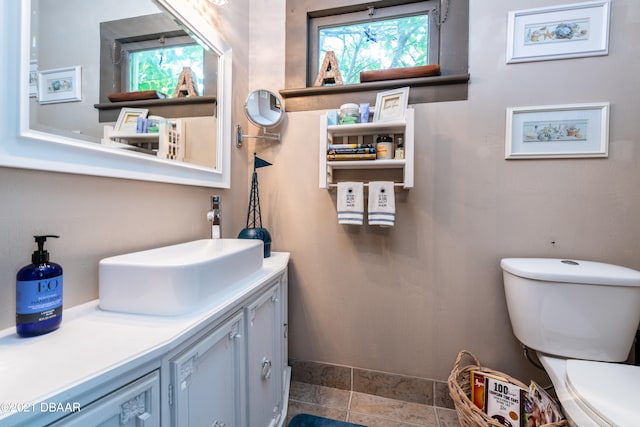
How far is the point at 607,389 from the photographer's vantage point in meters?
0.80

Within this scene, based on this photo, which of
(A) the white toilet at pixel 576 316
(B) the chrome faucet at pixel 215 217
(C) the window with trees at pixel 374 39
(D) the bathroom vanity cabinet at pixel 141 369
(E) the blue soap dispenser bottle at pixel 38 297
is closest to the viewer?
(D) the bathroom vanity cabinet at pixel 141 369

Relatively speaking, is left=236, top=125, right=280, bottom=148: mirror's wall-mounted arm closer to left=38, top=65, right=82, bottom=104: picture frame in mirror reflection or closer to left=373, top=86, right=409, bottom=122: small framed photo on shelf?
left=373, top=86, right=409, bottom=122: small framed photo on shelf

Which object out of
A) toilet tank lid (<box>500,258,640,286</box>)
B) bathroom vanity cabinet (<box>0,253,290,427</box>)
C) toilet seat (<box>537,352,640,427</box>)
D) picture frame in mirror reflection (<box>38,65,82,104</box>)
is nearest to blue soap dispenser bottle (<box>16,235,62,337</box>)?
bathroom vanity cabinet (<box>0,253,290,427</box>)

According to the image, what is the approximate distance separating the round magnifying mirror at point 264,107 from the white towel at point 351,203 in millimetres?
550

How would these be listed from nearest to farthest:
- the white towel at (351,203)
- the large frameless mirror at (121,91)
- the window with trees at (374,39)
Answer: the large frameless mirror at (121,91) → the white towel at (351,203) → the window with trees at (374,39)

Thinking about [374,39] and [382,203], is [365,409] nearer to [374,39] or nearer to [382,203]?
[382,203]

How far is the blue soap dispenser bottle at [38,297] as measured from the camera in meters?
0.54

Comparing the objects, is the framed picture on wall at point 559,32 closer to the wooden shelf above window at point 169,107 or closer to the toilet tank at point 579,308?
the toilet tank at point 579,308

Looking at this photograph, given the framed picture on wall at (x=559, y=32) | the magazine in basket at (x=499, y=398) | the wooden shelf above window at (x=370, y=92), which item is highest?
the framed picture on wall at (x=559, y=32)

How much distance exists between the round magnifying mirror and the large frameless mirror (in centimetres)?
19

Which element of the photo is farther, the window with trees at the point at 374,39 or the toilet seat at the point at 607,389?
the window with trees at the point at 374,39

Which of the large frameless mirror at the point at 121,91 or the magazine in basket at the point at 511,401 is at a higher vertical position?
the large frameless mirror at the point at 121,91

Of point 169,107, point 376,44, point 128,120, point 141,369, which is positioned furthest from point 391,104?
point 141,369

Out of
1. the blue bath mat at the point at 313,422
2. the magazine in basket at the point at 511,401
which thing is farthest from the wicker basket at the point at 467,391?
the blue bath mat at the point at 313,422
